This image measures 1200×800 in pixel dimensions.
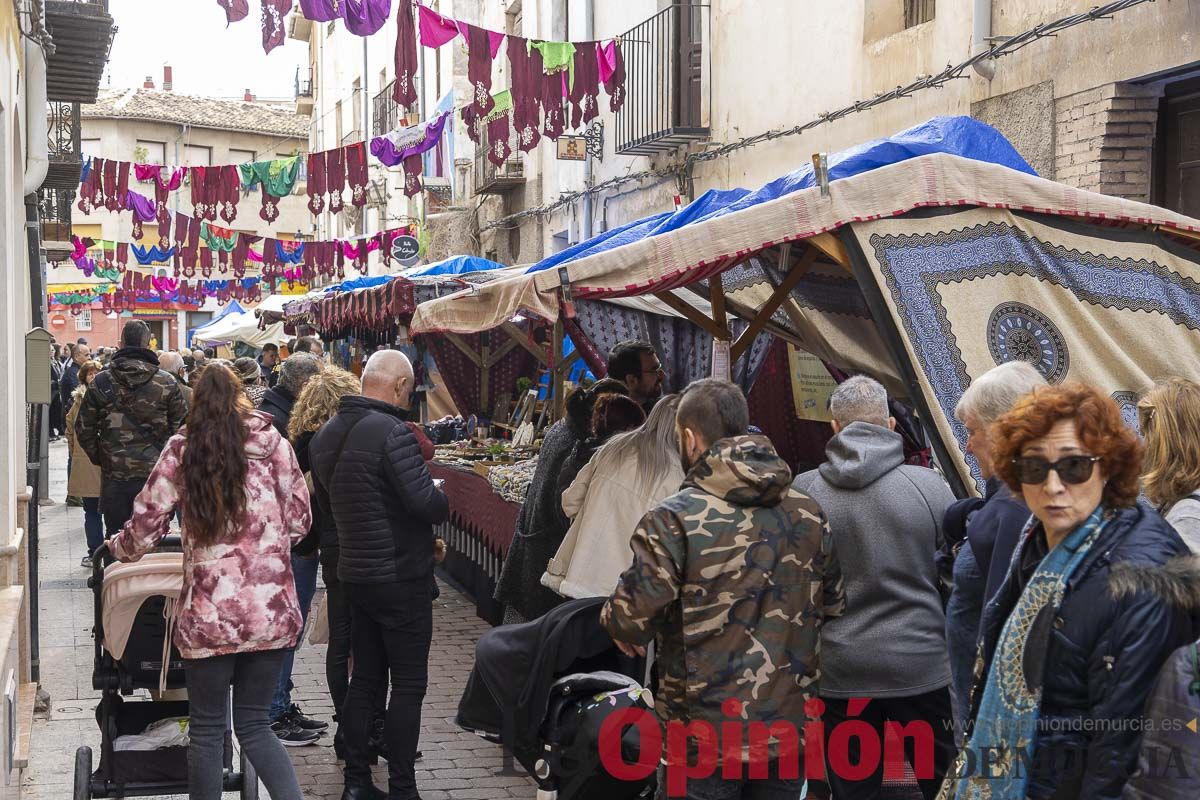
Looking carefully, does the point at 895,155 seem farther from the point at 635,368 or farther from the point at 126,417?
the point at 126,417

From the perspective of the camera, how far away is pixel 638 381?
6.84 metres

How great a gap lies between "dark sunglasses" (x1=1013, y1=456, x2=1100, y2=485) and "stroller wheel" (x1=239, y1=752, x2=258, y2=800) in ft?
10.8

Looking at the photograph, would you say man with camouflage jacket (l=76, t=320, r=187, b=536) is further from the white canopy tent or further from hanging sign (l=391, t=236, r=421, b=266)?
the white canopy tent

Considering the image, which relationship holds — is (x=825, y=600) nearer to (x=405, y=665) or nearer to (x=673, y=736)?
(x=673, y=736)

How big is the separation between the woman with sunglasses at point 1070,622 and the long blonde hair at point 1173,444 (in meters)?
0.79

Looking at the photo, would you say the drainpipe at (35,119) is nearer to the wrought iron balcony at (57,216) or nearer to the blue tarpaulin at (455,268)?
the blue tarpaulin at (455,268)

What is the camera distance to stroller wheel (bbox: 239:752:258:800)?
5.07 meters

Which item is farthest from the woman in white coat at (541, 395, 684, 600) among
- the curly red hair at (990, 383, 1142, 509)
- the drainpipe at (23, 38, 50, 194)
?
the drainpipe at (23, 38, 50, 194)

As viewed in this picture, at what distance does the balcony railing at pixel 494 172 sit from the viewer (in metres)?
22.1

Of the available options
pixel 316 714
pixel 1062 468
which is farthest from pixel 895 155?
pixel 316 714

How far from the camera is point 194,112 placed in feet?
189

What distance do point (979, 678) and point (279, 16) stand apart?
8833 millimetres

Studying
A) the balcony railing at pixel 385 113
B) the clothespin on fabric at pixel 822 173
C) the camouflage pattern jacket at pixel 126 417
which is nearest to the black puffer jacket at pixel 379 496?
the clothespin on fabric at pixel 822 173

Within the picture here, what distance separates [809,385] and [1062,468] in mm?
6009
